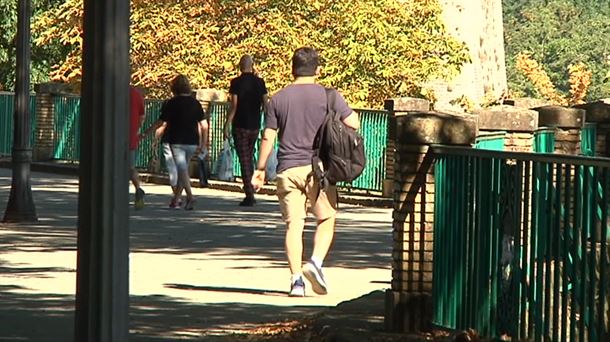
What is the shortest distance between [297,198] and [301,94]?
30.6 inches

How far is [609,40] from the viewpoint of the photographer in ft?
419

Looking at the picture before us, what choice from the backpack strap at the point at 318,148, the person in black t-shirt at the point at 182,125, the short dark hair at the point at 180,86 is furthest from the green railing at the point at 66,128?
the backpack strap at the point at 318,148

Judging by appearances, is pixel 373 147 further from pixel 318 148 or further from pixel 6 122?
pixel 318 148

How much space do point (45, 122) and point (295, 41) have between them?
5873mm

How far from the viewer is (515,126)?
48.2ft

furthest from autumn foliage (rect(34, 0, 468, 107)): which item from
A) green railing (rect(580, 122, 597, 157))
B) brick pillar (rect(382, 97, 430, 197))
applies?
green railing (rect(580, 122, 597, 157))

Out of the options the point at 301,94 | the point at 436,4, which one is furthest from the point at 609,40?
the point at 301,94

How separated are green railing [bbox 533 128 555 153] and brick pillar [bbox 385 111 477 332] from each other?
12.5ft

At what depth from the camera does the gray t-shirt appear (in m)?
14.7

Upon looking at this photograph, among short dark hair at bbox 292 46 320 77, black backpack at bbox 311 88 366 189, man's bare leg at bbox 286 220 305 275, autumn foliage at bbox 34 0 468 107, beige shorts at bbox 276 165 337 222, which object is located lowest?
man's bare leg at bbox 286 220 305 275

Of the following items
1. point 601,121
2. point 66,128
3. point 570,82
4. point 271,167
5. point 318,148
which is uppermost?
point 570,82

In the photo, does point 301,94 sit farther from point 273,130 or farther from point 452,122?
point 452,122

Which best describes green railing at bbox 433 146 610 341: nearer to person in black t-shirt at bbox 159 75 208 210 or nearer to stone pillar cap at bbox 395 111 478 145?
stone pillar cap at bbox 395 111 478 145

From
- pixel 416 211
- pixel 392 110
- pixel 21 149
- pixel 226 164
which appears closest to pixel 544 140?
pixel 416 211
